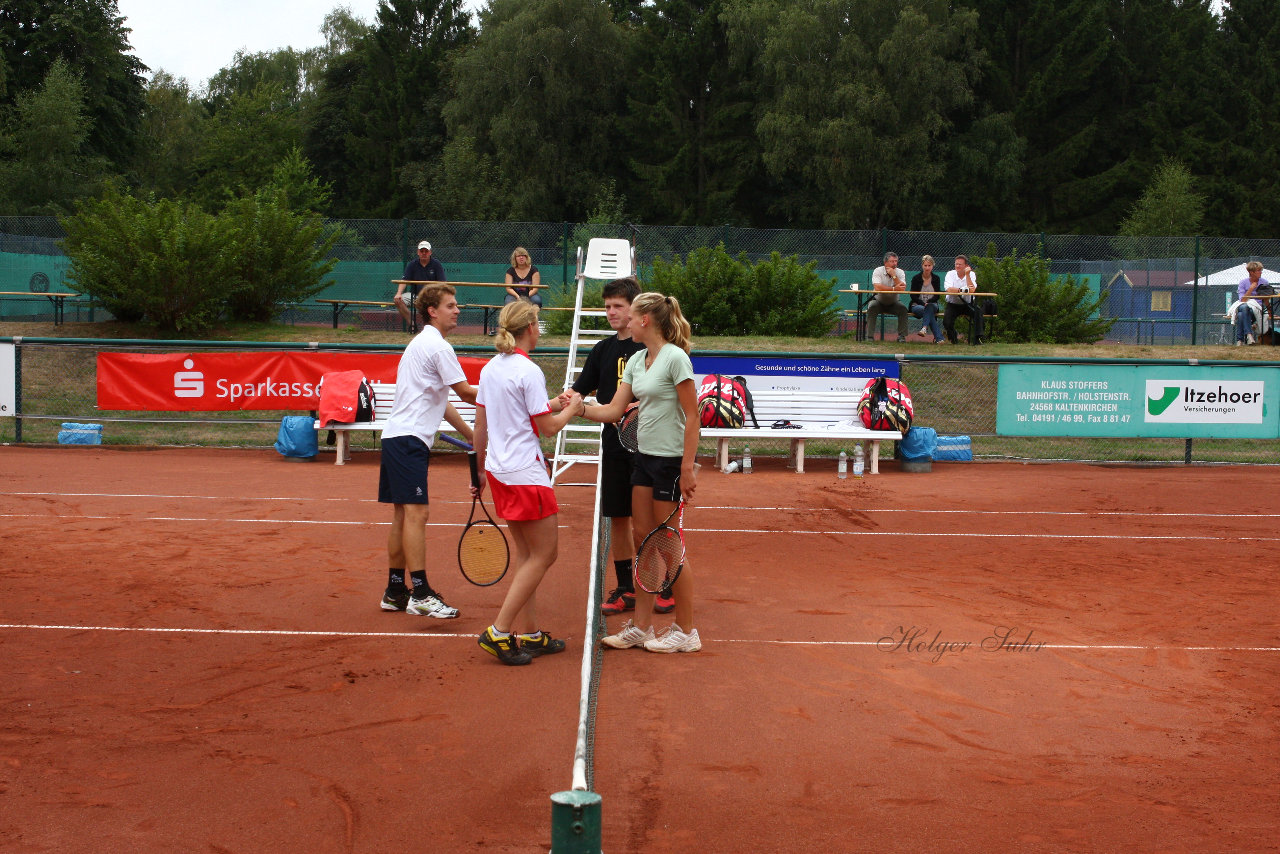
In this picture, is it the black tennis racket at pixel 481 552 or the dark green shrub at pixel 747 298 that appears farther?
the dark green shrub at pixel 747 298

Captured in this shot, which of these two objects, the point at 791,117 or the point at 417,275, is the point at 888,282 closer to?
the point at 417,275

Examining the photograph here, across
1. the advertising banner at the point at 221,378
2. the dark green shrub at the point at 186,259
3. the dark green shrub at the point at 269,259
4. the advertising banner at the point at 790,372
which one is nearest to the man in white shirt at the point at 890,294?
the advertising banner at the point at 790,372

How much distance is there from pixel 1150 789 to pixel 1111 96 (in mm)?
59194

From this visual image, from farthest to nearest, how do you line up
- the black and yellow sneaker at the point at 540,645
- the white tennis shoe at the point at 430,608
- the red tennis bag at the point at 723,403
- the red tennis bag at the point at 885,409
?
1. the red tennis bag at the point at 885,409
2. the red tennis bag at the point at 723,403
3. the white tennis shoe at the point at 430,608
4. the black and yellow sneaker at the point at 540,645

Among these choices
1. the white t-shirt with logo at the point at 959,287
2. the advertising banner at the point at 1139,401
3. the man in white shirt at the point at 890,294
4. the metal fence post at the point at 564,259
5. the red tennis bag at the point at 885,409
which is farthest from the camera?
the metal fence post at the point at 564,259

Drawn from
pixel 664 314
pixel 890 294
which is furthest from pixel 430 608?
pixel 890 294

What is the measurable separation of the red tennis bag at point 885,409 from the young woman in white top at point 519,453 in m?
8.98

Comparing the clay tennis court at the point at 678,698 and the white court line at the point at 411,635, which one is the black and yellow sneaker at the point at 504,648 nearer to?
the clay tennis court at the point at 678,698

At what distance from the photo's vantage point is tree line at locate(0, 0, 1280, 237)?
4772cm

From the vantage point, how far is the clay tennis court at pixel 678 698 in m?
4.32

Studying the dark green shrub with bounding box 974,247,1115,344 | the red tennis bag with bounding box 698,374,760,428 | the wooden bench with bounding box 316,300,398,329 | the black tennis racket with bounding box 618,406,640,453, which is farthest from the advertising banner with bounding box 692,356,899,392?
the wooden bench with bounding box 316,300,398,329

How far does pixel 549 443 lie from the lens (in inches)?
666

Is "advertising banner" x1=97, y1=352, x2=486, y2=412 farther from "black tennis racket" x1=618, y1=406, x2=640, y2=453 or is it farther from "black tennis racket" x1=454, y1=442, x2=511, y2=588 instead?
"black tennis racket" x1=618, y1=406, x2=640, y2=453

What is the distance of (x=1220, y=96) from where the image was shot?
53.8 meters
